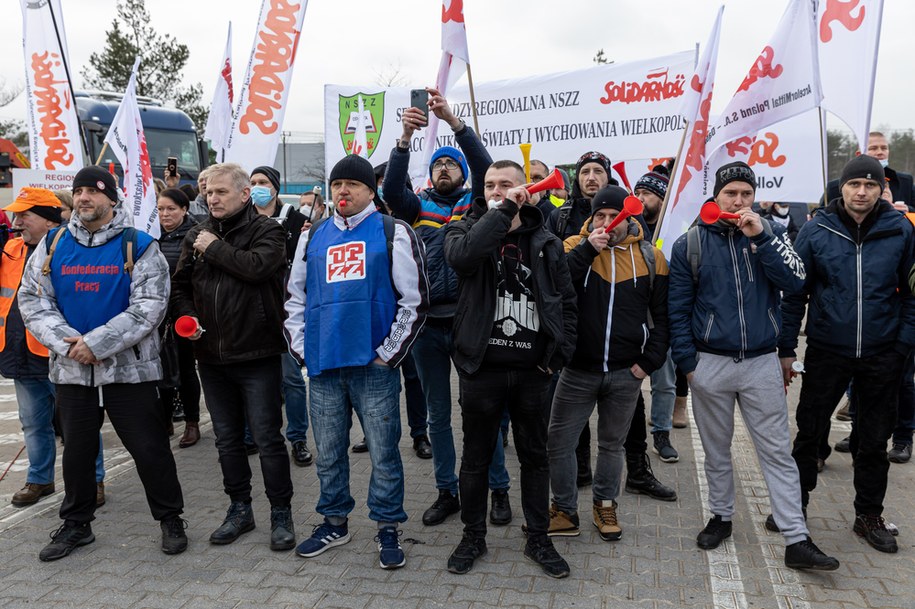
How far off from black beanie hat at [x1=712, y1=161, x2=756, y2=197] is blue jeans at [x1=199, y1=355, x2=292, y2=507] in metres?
2.66

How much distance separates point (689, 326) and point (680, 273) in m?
0.29

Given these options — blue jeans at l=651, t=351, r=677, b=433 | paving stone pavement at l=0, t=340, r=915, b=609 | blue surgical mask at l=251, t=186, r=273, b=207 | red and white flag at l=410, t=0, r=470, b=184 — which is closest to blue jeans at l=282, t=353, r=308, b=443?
paving stone pavement at l=0, t=340, r=915, b=609

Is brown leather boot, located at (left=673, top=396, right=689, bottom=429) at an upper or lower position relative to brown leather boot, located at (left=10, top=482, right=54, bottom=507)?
upper

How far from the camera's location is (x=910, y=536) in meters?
4.03

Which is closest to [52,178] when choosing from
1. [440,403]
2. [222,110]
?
[222,110]

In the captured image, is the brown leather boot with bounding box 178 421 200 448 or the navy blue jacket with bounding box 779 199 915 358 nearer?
the navy blue jacket with bounding box 779 199 915 358

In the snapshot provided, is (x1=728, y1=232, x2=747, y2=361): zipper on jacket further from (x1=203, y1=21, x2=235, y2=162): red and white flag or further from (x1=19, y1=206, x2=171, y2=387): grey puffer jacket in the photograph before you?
(x1=203, y1=21, x2=235, y2=162): red and white flag

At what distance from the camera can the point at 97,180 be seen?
388cm


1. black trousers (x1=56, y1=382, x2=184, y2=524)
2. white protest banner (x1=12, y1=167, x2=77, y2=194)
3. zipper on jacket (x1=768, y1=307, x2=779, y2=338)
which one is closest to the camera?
zipper on jacket (x1=768, y1=307, x2=779, y2=338)

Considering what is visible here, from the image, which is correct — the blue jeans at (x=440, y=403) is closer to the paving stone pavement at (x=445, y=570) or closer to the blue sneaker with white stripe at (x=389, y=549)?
the paving stone pavement at (x=445, y=570)

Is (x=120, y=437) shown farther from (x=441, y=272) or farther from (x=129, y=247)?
(x=441, y=272)

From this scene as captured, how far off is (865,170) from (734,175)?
738mm

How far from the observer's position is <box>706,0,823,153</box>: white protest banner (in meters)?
4.50

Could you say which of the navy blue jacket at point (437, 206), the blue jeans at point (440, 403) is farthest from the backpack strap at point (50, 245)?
the blue jeans at point (440, 403)
